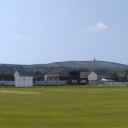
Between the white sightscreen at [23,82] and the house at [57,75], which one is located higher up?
the house at [57,75]

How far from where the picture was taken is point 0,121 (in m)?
18.6

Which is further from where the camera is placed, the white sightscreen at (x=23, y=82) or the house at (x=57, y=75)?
the house at (x=57, y=75)

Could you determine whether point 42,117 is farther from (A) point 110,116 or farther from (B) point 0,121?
(A) point 110,116

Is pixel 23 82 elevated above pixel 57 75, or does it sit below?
below

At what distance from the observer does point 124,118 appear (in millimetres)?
19891

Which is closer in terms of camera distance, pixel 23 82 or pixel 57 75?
pixel 23 82

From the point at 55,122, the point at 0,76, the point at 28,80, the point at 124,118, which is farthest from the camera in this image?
the point at 0,76

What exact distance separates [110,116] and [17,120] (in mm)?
5534

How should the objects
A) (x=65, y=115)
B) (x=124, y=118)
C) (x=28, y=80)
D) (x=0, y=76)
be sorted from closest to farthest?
1. (x=124, y=118)
2. (x=65, y=115)
3. (x=28, y=80)
4. (x=0, y=76)

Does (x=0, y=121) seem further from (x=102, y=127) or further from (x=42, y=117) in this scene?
(x=102, y=127)

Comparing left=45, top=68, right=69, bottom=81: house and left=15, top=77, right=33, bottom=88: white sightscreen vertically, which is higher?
left=45, top=68, right=69, bottom=81: house

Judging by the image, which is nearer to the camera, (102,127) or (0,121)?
(102,127)

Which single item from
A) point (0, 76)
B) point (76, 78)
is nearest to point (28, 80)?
point (0, 76)

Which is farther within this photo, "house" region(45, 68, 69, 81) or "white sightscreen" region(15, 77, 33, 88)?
"house" region(45, 68, 69, 81)
